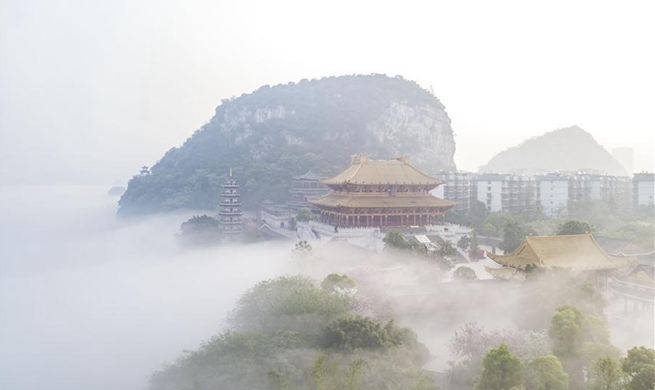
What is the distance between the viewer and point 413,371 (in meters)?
10.2

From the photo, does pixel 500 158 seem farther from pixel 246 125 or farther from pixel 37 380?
pixel 37 380

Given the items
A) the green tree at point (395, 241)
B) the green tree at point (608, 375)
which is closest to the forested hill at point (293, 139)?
the green tree at point (395, 241)

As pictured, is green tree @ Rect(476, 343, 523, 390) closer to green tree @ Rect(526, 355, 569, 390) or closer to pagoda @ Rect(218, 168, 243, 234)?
green tree @ Rect(526, 355, 569, 390)

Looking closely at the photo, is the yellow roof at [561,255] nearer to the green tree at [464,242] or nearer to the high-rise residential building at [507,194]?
the green tree at [464,242]

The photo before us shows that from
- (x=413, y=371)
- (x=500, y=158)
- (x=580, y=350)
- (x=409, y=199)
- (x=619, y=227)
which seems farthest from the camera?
(x=500, y=158)

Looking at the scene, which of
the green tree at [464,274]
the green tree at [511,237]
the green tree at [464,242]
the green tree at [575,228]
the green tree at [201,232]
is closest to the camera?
the green tree at [464,274]

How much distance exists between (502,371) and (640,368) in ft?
7.58

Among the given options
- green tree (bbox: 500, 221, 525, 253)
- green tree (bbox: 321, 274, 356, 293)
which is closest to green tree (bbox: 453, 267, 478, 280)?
green tree (bbox: 321, 274, 356, 293)

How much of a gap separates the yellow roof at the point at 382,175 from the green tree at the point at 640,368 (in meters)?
16.0

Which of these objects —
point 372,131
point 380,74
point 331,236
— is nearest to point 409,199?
point 331,236

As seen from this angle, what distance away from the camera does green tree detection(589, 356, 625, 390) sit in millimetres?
9094

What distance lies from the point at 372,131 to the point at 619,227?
1526 inches

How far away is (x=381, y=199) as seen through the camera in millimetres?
24812

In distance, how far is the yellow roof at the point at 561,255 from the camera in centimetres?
1628
